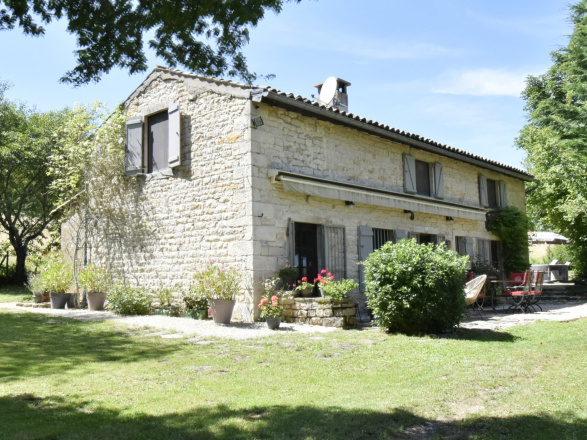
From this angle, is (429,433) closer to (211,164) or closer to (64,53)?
(64,53)

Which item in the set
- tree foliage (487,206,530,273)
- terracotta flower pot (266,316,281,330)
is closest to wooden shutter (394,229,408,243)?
tree foliage (487,206,530,273)

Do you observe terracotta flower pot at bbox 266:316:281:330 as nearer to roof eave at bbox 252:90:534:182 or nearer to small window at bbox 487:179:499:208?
roof eave at bbox 252:90:534:182

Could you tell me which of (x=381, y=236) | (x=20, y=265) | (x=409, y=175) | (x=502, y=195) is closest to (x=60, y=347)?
(x=381, y=236)

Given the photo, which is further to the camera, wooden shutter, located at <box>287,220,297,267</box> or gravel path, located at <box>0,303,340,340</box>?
wooden shutter, located at <box>287,220,297,267</box>

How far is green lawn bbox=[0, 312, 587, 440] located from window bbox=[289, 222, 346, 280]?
137 inches

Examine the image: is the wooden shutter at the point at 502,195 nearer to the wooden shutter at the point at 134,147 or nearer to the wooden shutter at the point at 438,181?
the wooden shutter at the point at 438,181

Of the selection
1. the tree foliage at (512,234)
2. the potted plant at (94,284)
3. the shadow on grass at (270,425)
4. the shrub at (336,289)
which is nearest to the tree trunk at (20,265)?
the potted plant at (94,284)

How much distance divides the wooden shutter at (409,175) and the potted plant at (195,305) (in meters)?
6.64

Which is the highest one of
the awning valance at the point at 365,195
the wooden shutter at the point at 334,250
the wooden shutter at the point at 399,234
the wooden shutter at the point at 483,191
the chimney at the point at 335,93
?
the chimney at the point at 335,93

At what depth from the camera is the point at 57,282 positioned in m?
13.2

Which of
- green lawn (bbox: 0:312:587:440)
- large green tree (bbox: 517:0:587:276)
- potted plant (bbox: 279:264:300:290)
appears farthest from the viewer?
potted plant (bbox: 279:264:300:290)

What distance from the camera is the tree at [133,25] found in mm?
4328

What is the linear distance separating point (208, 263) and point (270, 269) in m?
1.44

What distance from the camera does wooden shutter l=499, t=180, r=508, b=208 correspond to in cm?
1891
